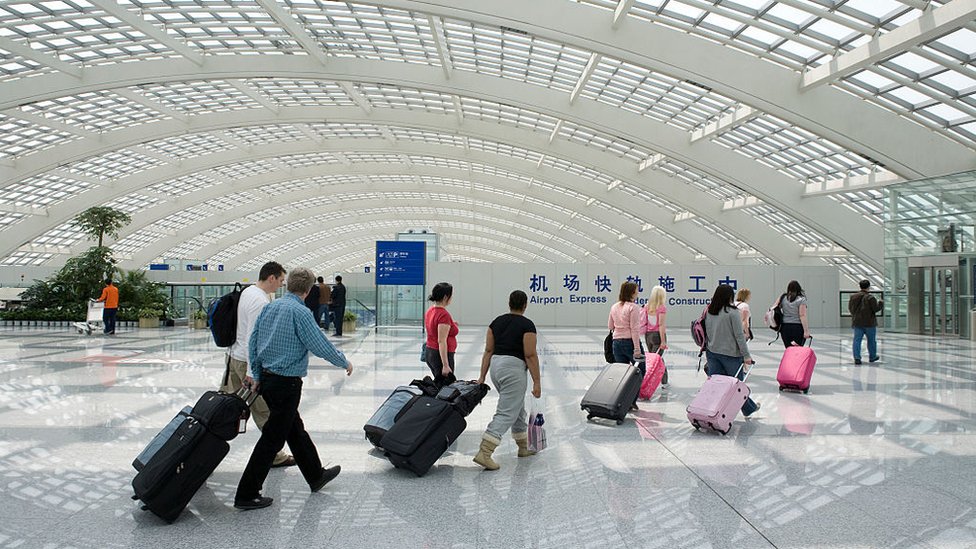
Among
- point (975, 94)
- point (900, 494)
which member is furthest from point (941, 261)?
point (900, 494)

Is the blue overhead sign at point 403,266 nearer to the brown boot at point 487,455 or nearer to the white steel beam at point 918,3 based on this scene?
the white steel beam at point 918,3

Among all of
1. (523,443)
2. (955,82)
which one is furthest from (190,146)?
(523,443)

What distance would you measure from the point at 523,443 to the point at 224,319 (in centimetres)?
256

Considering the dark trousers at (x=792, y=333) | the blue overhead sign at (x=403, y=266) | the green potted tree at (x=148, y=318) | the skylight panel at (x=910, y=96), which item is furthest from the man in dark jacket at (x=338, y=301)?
the skylight panel at (x=910, y=96)

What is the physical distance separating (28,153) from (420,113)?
1903 centimetres

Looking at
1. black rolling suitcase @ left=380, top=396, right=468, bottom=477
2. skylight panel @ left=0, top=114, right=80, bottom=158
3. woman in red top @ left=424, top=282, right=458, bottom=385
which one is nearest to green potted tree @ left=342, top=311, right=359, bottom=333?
woman in red top @ left=424, top=282, right=458, bottom=385

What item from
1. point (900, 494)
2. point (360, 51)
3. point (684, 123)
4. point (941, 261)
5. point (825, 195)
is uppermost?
point (360, 51)

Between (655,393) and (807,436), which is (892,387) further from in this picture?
(807,436)

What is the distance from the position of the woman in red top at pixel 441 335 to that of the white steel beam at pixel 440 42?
15.6m

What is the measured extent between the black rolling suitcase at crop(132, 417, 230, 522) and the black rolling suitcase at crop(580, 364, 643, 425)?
13.6ft

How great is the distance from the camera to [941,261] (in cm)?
2270

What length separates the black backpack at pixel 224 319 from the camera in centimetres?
546

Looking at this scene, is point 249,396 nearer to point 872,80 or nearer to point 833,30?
point 833,30

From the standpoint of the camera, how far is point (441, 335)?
6883mm
